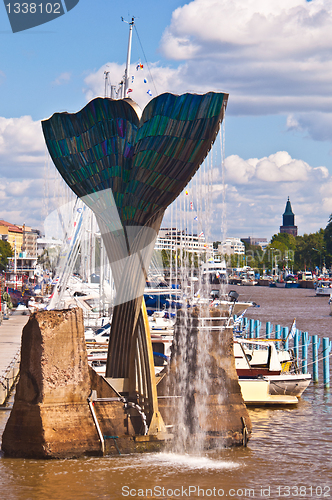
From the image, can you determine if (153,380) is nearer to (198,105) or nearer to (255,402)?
(198,105)

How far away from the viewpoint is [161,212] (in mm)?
13859

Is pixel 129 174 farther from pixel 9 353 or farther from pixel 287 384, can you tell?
pixel 9 353

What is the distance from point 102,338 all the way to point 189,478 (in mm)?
15513

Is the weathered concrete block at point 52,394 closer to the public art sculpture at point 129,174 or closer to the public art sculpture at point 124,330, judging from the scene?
the public art sculpture at point 124,330

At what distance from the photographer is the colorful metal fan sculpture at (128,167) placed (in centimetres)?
1289

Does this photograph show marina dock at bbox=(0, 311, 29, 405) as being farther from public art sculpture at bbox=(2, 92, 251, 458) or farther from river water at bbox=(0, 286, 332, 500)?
river water at bbox=(0, 286, 332, 500)

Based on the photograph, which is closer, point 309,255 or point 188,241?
point 188,241

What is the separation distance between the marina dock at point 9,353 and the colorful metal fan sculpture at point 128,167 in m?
6.96

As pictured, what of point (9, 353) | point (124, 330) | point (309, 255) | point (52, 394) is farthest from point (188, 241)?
point (309, 255)

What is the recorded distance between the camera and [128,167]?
14188mm

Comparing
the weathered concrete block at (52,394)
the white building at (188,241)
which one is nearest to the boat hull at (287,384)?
the white building at (188,241)

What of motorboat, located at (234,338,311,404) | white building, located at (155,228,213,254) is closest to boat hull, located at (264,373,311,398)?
motorboat, located at (234,338,311,404)

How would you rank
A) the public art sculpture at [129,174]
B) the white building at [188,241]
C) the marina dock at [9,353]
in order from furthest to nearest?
the marina dock at [9,353] < the white building at [188,241] < the public art sculpture at [129,174]

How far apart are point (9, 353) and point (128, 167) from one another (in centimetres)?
1462
